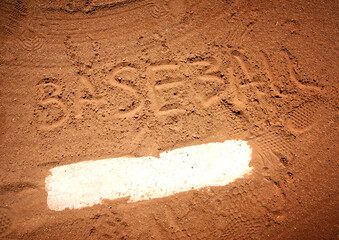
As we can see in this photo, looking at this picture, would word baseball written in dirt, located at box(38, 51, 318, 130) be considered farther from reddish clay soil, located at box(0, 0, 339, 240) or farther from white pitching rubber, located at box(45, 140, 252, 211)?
white pitching rubber, located at box(45, 140, 252, 211)

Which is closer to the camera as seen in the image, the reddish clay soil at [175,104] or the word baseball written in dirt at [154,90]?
the reddish clay soil at [175,104]

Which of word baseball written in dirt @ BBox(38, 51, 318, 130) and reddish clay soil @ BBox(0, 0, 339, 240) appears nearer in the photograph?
reddish clay soil @ BBox(0, 0, 339, 240)

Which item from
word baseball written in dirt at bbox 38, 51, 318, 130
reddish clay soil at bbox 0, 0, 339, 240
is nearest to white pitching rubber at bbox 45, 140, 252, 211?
reddish clay soil at bbox 0, 0, 339, 240

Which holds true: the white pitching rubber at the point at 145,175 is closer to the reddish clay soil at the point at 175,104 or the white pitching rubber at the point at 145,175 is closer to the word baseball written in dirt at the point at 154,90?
the reddish clay soil at the point at 175,104

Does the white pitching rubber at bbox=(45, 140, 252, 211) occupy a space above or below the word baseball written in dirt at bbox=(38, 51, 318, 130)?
below

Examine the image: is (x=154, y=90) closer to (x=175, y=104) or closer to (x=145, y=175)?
(x=175, y=104)

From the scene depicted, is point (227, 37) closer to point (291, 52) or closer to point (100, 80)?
point (291, 52)

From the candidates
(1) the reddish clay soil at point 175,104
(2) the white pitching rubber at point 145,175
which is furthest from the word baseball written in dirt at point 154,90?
(2) the white pitching rubber at point 145,175
